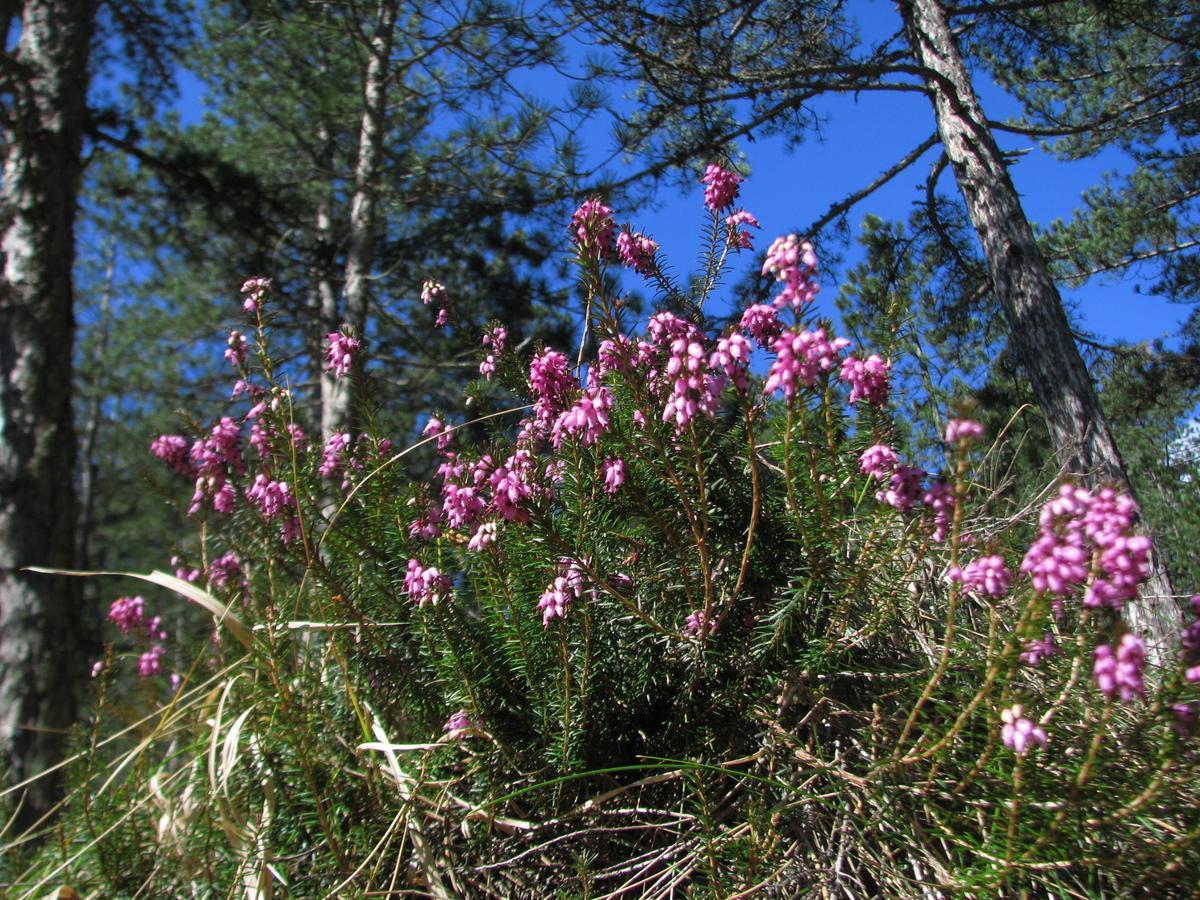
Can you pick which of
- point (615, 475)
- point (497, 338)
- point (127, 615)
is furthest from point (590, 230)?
point (127, 615)

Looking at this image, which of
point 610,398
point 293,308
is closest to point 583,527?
point 610,398

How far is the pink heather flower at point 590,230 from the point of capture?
47.7 inches

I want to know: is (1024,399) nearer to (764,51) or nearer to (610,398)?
(764,51)

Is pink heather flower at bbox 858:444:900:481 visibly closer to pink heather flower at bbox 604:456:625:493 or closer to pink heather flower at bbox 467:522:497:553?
pink heather flower at bbox 604:456:625:493

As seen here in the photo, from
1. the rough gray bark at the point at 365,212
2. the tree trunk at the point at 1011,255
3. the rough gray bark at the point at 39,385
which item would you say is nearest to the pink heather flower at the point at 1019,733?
the tree trunk at the point at 1011,255

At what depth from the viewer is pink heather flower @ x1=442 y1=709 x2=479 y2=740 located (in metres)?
1.40

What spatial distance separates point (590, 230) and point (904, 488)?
62cm

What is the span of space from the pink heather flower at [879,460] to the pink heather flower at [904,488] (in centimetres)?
2

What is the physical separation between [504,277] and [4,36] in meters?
4.15

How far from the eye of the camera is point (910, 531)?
1345 millimetres

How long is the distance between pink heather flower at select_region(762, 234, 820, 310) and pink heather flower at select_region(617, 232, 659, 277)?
741mm

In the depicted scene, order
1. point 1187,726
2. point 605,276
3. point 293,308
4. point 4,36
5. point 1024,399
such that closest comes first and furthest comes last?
point 1187,726 → point 605,276 → point 4,36 → point 1024,399 → point 293,308

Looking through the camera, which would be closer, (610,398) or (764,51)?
(610,398)

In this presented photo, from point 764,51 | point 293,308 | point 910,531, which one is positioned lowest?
point 910,531
